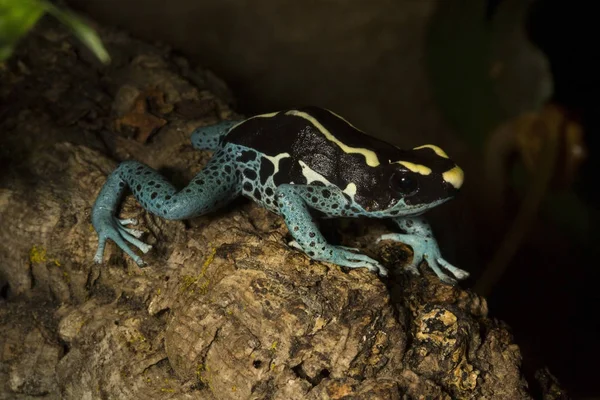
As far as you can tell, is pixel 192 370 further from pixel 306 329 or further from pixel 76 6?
pixel 76 6

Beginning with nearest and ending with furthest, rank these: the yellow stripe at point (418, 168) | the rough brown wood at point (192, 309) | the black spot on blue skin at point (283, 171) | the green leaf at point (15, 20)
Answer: the green leaf at point (15, 20)
the rough brown wood at point (192, 309)
the yellow stripe at point (418, 168)
the black spot on blue skin at point (283, 171)

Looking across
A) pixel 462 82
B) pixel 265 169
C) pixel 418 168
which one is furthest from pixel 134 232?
pixel 462 82

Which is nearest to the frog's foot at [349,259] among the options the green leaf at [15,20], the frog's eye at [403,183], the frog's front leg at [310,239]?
the frog's front leg at [310,239]

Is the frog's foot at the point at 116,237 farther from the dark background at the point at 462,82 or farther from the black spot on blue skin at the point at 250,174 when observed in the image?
the dark background at the point at 462,82

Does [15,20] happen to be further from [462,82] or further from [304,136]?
[462,82]

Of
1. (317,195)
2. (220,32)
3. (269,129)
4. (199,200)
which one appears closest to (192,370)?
(199,200)

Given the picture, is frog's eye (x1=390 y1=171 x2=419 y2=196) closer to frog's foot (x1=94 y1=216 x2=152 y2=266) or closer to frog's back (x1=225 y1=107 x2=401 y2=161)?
frog's back (x1=225 y1=107 x2=401 y2=161)
